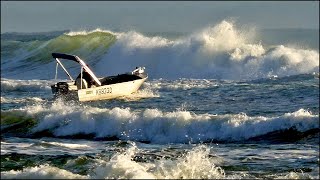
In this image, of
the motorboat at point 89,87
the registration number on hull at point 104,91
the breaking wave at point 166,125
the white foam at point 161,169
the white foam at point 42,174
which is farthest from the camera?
the registration number on hull at point 104,91

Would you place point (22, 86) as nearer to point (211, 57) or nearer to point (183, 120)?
point (211, 57)

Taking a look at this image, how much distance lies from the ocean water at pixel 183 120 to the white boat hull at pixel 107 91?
57 cm

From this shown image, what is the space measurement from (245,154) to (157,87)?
2074cm

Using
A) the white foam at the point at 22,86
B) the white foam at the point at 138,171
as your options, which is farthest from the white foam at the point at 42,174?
the white foam at the point at 22,86

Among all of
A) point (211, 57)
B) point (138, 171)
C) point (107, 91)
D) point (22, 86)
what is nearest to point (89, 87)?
point (107, 91)

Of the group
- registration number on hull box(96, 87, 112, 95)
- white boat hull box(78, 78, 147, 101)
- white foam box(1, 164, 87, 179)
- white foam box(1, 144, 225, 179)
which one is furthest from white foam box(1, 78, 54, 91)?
white foam box(1, 144, 225, 179)

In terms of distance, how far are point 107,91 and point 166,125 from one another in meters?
10.5

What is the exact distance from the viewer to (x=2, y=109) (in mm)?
28875

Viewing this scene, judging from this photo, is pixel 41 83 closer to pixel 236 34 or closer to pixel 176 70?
pixel 176 70

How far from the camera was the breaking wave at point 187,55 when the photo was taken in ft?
149

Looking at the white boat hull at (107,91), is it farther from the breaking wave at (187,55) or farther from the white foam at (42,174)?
the white foam at (42,174)

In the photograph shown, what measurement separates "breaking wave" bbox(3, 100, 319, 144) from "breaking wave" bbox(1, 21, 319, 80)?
68.0 feet

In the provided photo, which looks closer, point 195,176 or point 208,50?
point 195,176

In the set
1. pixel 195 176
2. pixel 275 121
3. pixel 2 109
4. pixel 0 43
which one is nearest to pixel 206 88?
pixel 2 109
